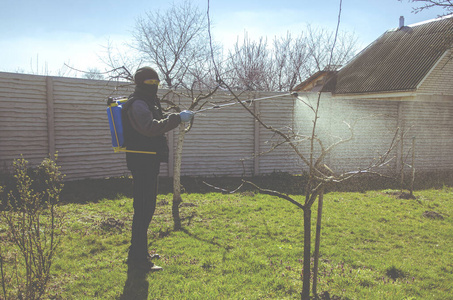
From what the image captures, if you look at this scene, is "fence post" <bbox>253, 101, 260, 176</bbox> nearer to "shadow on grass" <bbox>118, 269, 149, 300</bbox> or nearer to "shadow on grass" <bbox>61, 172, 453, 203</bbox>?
"shadow on grass" <bbox>61, 172, 453, 203</bbox>

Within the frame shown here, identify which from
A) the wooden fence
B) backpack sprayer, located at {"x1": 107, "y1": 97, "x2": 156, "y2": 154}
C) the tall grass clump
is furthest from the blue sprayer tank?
the wooden fence

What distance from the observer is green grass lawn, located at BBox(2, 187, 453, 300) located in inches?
122

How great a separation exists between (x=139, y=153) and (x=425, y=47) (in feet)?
46.4

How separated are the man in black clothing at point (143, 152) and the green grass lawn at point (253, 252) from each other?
1.00ft

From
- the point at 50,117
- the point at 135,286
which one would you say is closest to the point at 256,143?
the point at 50,117

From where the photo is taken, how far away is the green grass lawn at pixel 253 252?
3090 millimetres

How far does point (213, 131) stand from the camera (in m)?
8.43

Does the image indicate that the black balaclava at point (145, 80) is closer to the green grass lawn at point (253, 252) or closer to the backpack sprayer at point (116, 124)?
the backpack sprayer at point (116, 124)

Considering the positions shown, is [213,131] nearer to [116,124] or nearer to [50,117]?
[50,117]

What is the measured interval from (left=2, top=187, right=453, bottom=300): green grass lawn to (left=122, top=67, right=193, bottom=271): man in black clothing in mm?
304

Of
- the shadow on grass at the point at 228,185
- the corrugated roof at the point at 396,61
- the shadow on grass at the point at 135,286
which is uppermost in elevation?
the corrugated roof at the point at 396,61

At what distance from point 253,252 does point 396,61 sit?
43.6 feet

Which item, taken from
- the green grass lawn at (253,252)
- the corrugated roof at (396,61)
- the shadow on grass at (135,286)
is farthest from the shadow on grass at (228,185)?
the corrugated roof at (396,61)

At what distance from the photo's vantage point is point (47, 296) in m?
2.90
